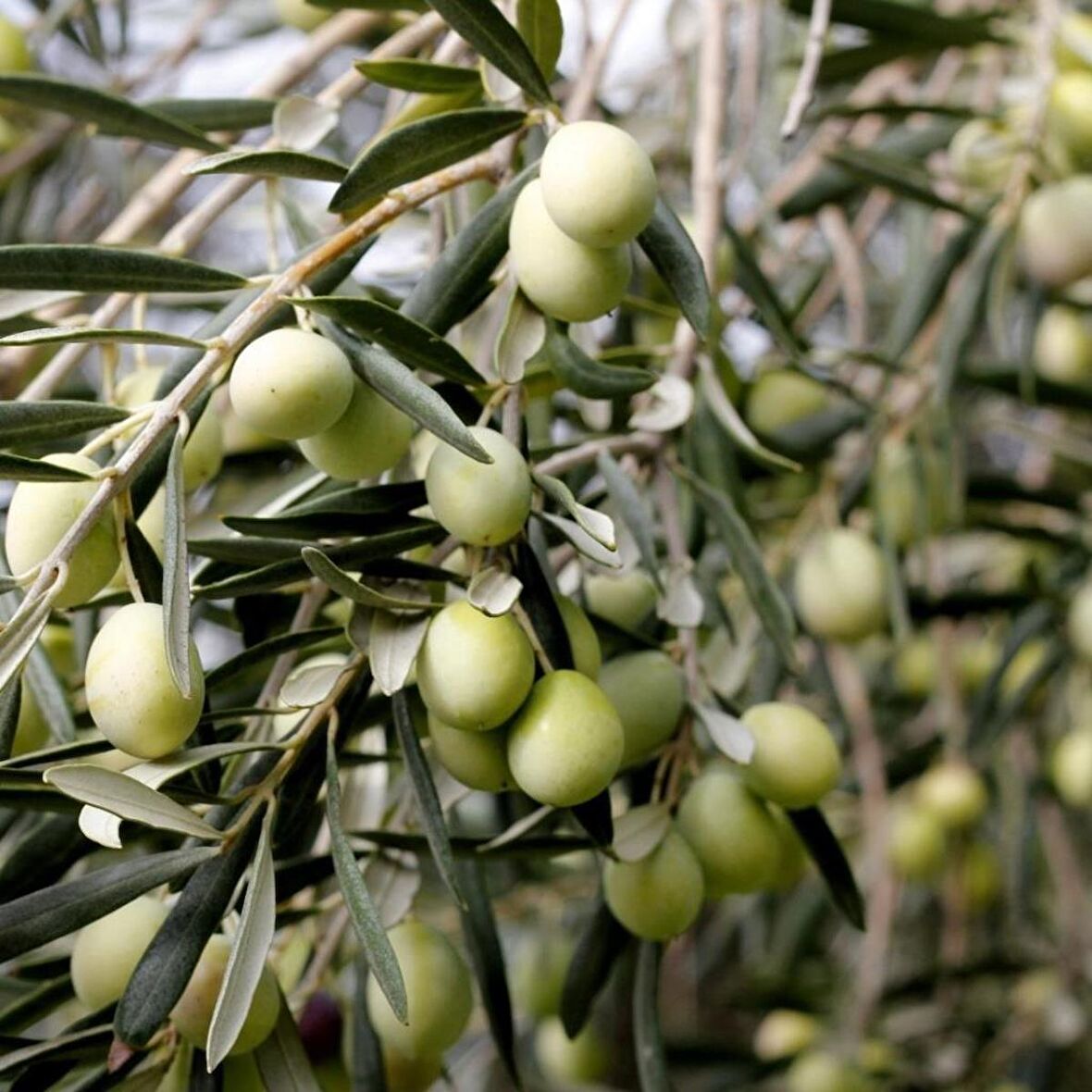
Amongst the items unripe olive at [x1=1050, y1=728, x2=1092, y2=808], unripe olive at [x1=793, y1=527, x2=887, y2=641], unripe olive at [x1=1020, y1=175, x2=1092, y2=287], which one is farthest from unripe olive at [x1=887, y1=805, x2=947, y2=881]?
unripe olive at [x1=1020, y1=175, x2=1092, y2=287]

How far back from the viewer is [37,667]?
24.9 inches

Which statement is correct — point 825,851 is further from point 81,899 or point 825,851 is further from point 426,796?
point 81,899

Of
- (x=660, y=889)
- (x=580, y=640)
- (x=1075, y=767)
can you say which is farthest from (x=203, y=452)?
(x=1075, y=767)

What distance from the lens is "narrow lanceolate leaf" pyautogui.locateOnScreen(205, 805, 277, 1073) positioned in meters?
0.50

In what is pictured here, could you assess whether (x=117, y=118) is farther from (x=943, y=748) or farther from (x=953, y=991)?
(x=953, y=991)

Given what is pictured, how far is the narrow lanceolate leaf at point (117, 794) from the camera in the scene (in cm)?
49

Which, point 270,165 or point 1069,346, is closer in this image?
point 270,165

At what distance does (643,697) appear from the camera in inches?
26.1

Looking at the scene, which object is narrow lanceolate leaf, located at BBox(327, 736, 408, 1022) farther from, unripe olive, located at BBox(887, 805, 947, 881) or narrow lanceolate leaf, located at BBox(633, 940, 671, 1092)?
unripe olive, located at BBox(887, 805, 947, 881)

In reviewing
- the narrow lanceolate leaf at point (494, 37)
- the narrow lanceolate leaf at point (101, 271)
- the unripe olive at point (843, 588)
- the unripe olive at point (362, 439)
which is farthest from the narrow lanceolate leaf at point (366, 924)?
the unripe olive at point (843, 588)

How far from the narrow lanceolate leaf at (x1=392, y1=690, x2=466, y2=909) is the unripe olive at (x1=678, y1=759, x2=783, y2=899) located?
0.44 ft

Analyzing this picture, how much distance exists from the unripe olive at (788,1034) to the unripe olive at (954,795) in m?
0.28

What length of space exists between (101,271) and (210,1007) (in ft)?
1.05

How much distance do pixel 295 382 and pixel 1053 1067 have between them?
4.91 feet
